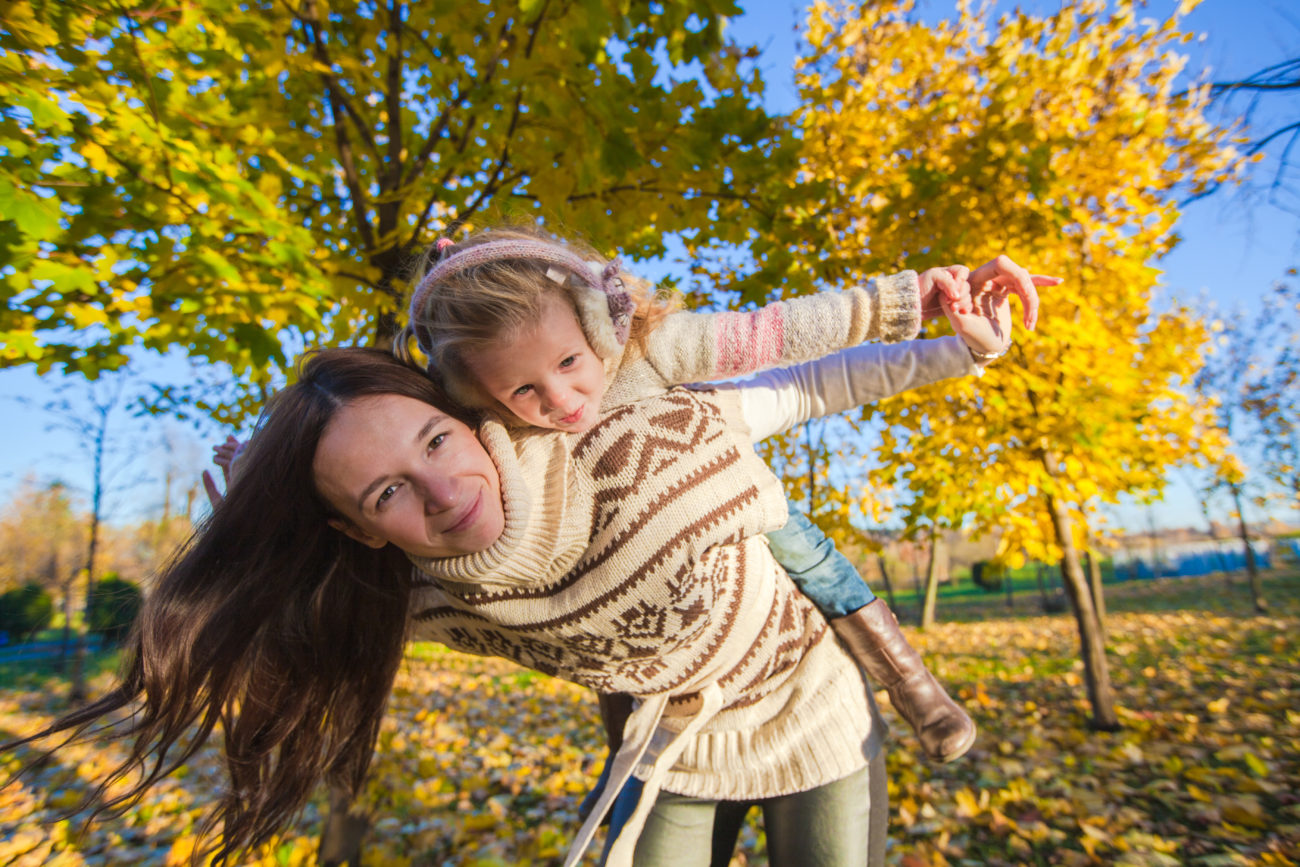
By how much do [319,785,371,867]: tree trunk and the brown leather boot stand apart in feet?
8.81

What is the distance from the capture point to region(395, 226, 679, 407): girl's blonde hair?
4.39 ft

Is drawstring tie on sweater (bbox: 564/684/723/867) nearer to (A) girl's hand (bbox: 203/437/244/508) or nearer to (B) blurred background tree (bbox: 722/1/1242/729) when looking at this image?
(A) girl's hand (bbox: 203/437/244/508)

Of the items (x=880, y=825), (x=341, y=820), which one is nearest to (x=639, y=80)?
(x=880, y=825)

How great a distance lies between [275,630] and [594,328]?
3.78ft

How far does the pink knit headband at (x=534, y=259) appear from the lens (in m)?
1.38

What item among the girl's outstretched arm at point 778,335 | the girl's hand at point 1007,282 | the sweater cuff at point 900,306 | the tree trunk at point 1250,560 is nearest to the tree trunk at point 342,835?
the girl's outstretched arm at point 778,335

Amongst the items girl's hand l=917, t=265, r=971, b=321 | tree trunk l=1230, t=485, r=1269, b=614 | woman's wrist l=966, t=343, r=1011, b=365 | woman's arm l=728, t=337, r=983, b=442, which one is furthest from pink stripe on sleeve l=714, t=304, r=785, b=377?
tree trunk l=1230, t=485, r=1269, b=614

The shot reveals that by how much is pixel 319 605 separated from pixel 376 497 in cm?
58

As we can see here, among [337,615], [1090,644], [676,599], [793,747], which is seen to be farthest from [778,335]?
[1090,644]

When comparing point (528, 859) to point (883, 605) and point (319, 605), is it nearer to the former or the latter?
point (319, 605)

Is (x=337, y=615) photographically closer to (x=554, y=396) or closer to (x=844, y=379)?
(x=554, y=396)

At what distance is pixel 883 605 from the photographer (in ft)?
5.43

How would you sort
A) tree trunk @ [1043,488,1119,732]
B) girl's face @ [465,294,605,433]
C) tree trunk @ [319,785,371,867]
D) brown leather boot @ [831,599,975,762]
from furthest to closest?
1. tree trunk @ [1043,488,1119,732]
2. tree trunk @ [319,785,371,867]
3. brown leather boot @ [831,599,975,762]
4. girl's face @ [465,294,605,433]

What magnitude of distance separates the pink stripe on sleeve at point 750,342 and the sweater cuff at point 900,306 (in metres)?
0.23
